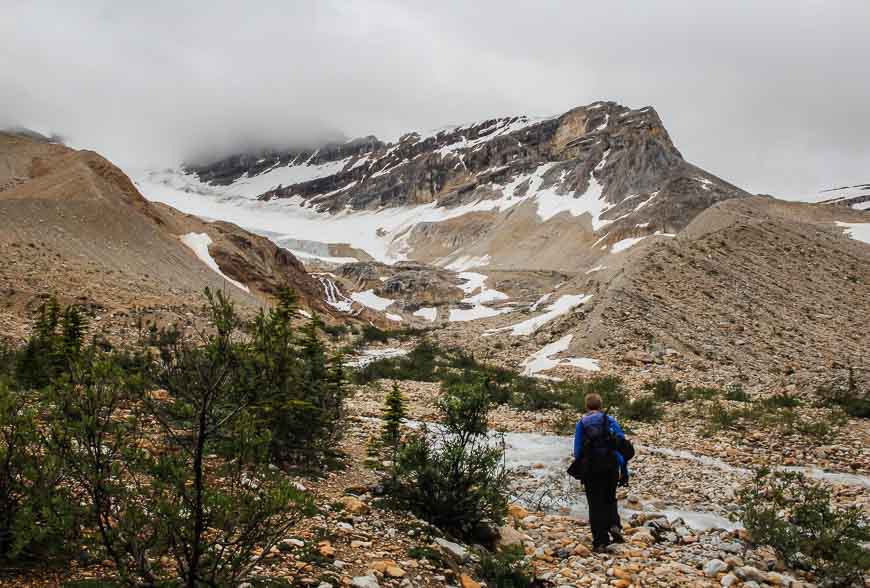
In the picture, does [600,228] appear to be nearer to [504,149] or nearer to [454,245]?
[454,245]

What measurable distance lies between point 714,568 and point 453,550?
8.37ft

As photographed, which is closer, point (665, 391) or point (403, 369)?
point (665, 391)

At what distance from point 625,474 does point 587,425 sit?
0.67m

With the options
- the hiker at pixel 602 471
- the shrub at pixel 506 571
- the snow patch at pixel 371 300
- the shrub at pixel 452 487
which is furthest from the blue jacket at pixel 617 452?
the snow patch at pixel 371 300

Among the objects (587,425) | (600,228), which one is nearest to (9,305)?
(587,425)

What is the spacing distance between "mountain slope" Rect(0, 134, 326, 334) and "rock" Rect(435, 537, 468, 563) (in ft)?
53.0

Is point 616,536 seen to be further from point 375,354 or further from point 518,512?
point 375,354

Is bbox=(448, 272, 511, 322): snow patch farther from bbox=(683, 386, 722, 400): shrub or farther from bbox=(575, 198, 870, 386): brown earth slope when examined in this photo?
bbox=(683, 386, 722, 400): shrub

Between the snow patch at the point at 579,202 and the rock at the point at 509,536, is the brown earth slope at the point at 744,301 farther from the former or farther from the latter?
the snow patch at the point at 579,202

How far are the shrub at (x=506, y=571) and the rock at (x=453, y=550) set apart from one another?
0.59 feet

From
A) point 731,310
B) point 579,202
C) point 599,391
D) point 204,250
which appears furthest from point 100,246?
point 579,202

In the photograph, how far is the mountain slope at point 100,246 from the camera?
22219 millimetres

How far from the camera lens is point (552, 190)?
12125 centimetres

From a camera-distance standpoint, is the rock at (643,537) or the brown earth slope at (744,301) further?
the brown earth slope at (744,301)
